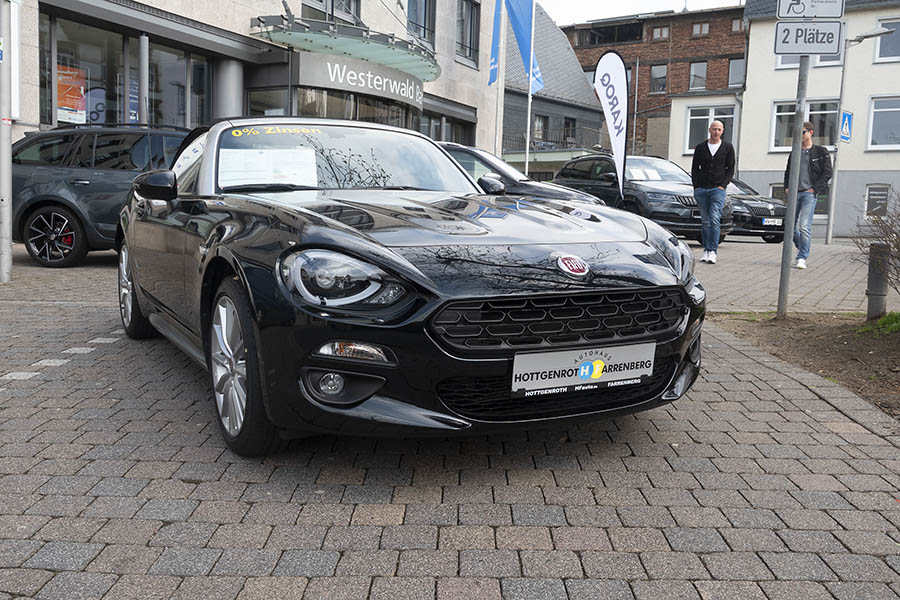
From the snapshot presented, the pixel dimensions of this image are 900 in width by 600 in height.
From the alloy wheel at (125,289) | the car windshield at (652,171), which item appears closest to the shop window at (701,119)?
the car windshield at (652,171)

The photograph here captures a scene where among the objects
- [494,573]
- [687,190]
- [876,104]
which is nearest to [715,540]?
[494,573]

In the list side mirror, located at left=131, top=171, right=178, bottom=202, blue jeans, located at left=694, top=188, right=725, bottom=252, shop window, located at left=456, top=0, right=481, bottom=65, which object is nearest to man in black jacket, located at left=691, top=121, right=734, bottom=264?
blue jeans, located at left=694, top=188, right=725, bottom=252

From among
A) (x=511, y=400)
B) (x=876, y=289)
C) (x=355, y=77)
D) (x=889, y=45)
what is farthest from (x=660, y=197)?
(x=889, y=45)

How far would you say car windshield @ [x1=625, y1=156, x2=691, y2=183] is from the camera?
15000 mm

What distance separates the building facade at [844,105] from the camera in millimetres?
30312

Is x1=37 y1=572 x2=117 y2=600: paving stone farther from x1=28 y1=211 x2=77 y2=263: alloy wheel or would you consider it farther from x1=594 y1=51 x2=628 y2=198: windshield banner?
x1=594 y1=51 x2=628 y2=198: windshield banner

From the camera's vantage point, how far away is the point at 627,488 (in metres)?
3.12

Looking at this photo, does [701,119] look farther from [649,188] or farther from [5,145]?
[5,145]

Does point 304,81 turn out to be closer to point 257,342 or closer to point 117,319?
point 117,319

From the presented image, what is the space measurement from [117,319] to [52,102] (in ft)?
29.0

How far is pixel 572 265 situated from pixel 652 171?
41.6 ft

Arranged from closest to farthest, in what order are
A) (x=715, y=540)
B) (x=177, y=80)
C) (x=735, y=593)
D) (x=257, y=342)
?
(x=735, y=593) < (x=715, y=540) < (x=257, y=342) < (x=177, y=80)

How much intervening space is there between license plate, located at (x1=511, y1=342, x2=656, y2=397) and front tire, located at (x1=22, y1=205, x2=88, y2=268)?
870 cm

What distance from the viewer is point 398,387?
2.91 metres
